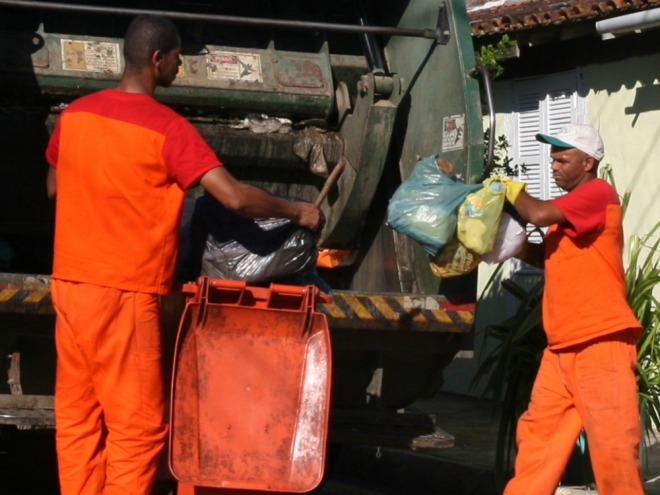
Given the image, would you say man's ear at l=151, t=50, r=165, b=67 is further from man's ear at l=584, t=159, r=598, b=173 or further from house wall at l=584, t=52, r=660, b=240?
house wall at l=584, t=52, r=660, b=240

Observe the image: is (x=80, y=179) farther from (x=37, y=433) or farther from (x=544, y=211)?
(x=37, y=433)

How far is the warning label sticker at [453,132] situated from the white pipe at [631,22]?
2.78 m

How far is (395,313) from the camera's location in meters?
4.85

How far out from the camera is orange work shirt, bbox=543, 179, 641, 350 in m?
4.45

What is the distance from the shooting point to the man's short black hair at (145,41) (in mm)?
4062

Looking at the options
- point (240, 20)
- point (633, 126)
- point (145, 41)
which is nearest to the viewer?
point (145, 41)

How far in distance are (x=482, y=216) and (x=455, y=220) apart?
95 mm

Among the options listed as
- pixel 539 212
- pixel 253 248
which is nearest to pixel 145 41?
pixel 253 248

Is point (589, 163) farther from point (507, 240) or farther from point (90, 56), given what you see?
point (90, 56)

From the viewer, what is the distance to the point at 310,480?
4199mm

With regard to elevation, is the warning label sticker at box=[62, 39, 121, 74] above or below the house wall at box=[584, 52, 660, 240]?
above

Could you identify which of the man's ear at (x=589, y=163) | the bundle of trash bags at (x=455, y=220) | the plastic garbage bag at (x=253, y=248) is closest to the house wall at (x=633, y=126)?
the man's ear at (x=589, y=163)

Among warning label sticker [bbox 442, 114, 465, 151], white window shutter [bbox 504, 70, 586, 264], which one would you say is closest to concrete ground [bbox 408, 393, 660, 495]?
white window shutter [bbox 504, 70, 586, 264]

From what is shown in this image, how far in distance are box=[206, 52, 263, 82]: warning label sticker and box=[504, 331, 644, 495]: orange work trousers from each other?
1.93 metres
